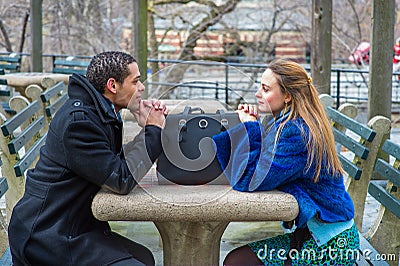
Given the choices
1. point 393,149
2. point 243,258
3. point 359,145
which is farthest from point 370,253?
point 359,145

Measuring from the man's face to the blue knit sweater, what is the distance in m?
0.42

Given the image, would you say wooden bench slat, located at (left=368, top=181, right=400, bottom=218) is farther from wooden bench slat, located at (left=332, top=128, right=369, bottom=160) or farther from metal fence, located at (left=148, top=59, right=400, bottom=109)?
metal fence, located at (left=148, top=59, right=400, bottom=109)

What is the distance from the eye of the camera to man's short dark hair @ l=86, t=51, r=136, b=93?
10.5 feet

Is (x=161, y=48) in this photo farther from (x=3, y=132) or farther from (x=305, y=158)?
(x=305, y=158)

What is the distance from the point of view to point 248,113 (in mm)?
3297

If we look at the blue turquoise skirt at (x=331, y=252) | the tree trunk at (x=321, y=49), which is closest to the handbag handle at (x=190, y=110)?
the blue turquoise skirt at (x=331, y=252)

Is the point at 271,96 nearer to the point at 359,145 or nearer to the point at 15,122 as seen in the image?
the point at 359,145

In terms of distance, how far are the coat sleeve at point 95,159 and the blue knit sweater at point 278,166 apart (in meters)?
0.46

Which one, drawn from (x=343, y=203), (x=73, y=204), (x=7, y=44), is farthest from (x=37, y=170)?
(x=7, y=44)

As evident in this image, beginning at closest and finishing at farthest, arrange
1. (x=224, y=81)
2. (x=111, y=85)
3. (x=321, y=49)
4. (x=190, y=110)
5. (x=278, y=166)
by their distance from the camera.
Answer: (x=278, y=166)
(x=111, y=85)
(x=190, y=110)
(x=321, y=49)
(x=224, y=81)

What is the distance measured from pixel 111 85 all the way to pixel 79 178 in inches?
18.3

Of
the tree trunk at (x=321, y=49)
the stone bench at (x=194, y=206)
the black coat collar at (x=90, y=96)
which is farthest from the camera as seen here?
the tree trunk at (x=321, y=49)

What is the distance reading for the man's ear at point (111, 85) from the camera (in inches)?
126

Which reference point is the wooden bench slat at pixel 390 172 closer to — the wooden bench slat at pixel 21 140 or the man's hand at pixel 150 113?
the man's hand at pixel 150 113
